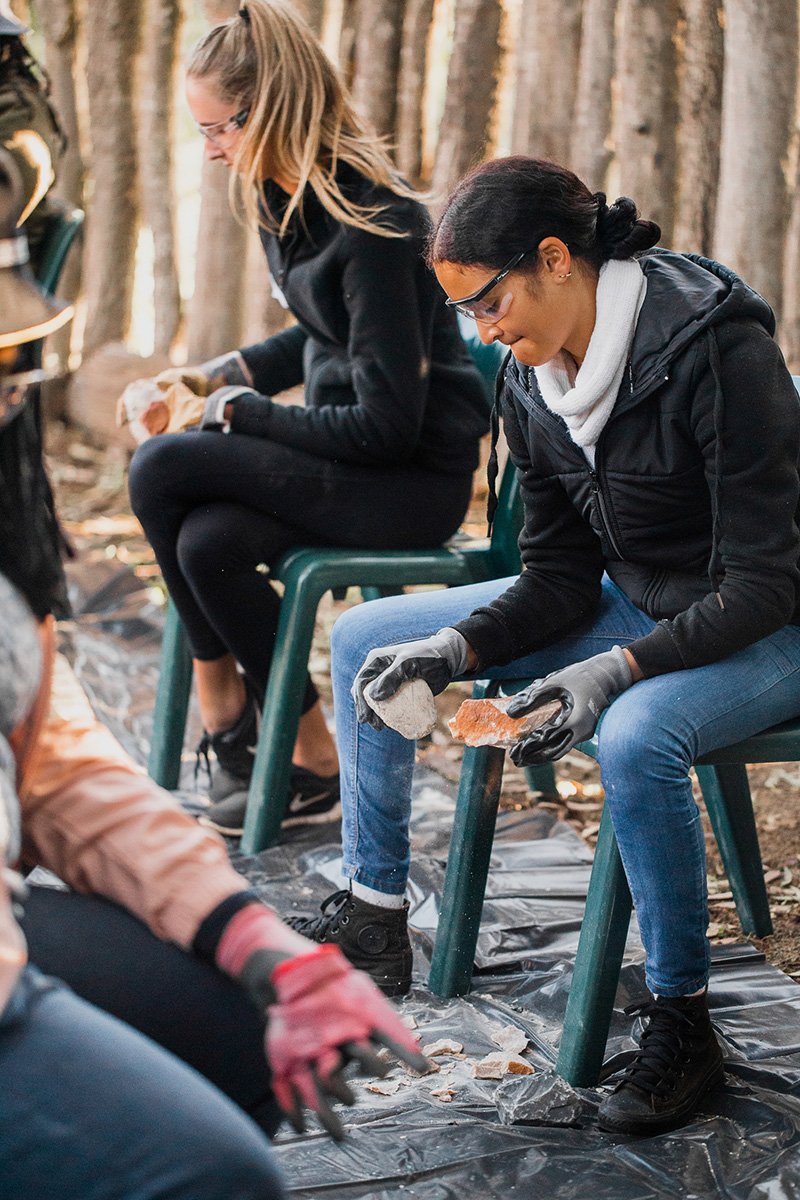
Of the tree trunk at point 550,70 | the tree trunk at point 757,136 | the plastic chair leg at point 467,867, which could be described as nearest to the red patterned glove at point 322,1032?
the plastic chair leg at point 467,867

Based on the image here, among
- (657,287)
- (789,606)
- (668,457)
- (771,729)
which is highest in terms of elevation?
(657,287)

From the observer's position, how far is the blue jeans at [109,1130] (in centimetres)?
91

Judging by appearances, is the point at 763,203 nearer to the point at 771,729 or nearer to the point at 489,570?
the point at 489,570

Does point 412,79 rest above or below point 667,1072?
above

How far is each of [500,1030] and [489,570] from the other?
1073 millimetres

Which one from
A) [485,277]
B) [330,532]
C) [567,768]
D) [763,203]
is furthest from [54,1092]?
[763,203]

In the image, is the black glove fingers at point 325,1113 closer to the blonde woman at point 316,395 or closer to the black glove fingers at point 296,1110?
the black glove fingers at point 296,1110

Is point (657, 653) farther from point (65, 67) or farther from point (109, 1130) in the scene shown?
point (65, 67)

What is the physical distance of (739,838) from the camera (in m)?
2.30

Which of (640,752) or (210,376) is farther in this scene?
(210,376)

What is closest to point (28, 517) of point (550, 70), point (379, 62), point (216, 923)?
point (216, 923)

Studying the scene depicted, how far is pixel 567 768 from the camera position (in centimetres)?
333

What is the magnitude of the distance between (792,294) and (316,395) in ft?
6.65

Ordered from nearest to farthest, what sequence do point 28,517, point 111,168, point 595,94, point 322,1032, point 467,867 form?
point 322,1032 < point 28,517 < point 467,867 < point 595,94 < point 111,168
